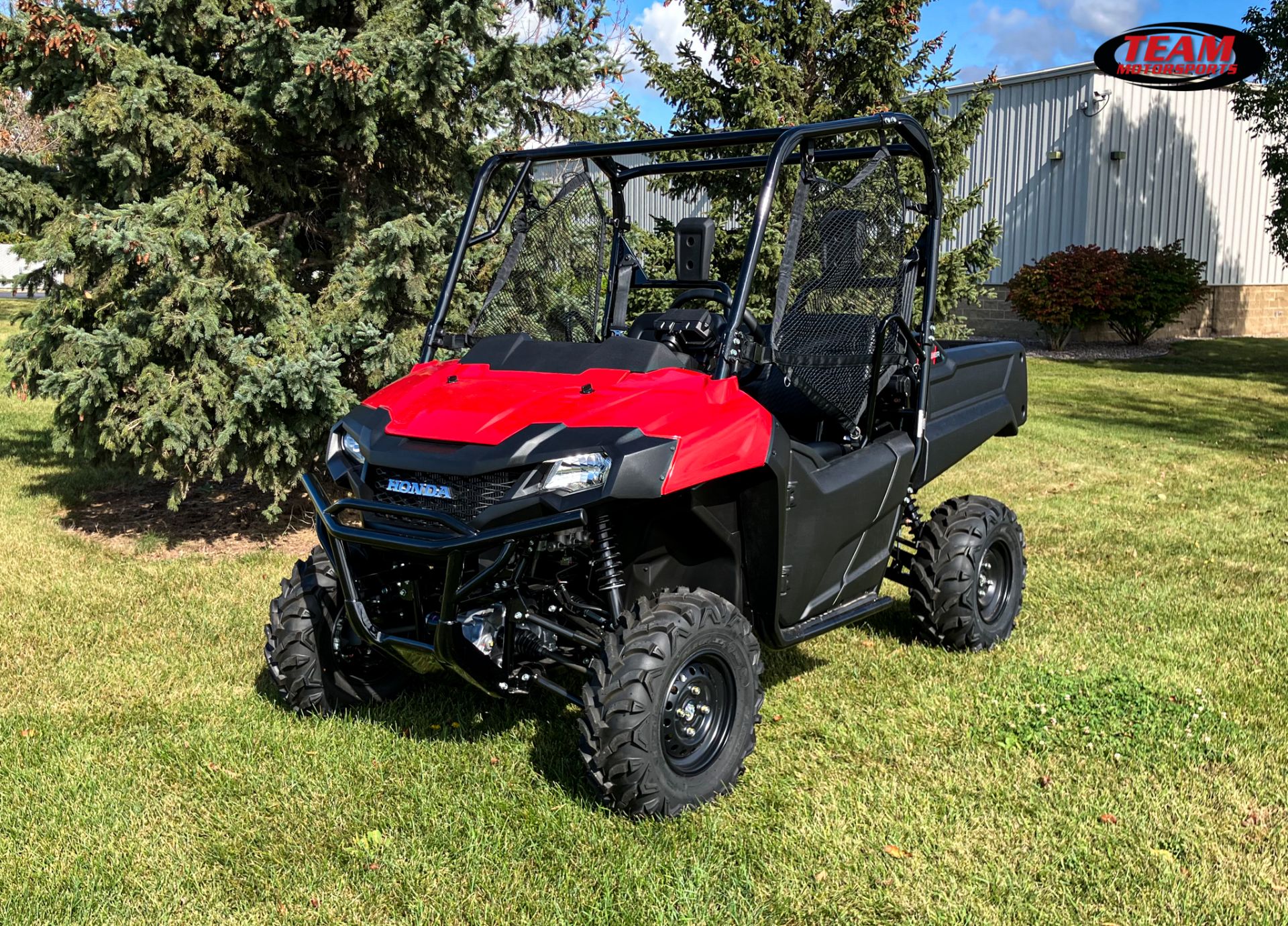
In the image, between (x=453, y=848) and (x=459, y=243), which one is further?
(x=459, y=243)

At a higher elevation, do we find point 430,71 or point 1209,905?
point 430,71

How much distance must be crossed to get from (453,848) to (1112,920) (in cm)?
A: 178

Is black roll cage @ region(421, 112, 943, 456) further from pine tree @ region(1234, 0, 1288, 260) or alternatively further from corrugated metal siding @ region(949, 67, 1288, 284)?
corrugated metal siding @ region(949, 67, 1288, 284)

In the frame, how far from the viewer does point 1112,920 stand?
297 centimetres

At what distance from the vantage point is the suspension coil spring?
341 centimetres

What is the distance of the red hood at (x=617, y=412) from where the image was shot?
11.0ft

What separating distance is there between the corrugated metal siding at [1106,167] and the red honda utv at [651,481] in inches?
607

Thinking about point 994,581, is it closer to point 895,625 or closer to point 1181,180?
point 895,625

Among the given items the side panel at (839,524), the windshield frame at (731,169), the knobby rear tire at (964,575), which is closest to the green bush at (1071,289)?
the knobby rear tire at (964,575)

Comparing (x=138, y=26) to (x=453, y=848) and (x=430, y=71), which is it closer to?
(x=430, y=71)

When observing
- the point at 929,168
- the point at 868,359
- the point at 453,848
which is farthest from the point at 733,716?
the point at 929,168

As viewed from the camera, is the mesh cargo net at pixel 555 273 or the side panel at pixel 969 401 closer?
the mesh cargo net at pixel 555 273

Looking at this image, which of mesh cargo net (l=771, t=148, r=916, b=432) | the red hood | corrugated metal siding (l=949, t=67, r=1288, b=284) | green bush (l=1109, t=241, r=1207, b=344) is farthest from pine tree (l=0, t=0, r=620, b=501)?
corrugated metal siding (l=949, t=67, r=1288, b=284)

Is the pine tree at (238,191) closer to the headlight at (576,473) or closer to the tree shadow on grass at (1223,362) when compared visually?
the headlight at (576,473)
